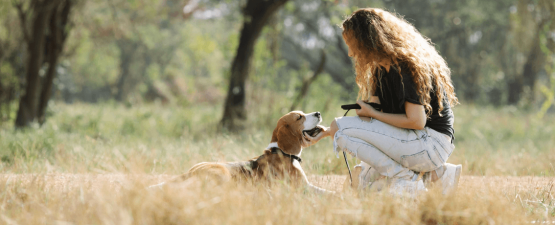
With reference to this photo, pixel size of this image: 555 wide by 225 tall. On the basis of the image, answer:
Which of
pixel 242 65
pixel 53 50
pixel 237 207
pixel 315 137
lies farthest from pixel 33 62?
pixel 237 207

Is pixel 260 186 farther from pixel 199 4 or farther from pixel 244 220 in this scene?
pixel 199 4

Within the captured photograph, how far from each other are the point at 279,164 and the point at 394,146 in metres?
0.91

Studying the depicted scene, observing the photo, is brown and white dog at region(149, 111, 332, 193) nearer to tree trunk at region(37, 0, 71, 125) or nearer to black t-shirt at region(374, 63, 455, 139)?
black t-shirt at region(374, 63, 455, 139)

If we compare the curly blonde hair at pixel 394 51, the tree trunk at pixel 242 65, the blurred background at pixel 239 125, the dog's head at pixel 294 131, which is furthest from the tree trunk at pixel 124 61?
the curly blonde hair at pixel 394 51

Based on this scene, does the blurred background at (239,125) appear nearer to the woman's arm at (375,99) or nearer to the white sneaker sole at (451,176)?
the white sneaker sole at (451,176)

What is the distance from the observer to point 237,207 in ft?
7.84

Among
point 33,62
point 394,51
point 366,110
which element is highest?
point 394,51

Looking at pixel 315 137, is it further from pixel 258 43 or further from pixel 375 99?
pixel 258 43

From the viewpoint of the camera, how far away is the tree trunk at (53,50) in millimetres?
8242

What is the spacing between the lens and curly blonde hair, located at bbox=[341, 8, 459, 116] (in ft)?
10.0

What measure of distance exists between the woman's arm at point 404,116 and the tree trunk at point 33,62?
6.55 meters

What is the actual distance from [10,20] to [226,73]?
441 centimetres

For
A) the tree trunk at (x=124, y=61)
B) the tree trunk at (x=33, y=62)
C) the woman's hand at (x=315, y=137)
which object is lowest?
the tree trunk at (x=124, y=61)

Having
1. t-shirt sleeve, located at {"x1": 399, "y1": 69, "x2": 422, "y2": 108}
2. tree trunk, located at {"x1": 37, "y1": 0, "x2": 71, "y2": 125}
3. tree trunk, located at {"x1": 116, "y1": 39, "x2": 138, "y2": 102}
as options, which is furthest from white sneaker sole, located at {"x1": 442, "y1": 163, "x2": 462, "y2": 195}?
tree trunk, located at {"x1": 116, "y1": 39, "x2": 138, "y2": 102}
